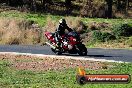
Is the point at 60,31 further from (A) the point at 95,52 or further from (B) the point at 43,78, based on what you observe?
(B) the point at 43,78

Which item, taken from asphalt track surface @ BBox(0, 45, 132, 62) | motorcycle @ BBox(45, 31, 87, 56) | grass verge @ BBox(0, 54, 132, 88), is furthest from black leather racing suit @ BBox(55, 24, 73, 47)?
grass verge @ BBox(0, 54, 132, 88)

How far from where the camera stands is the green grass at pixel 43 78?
47.3 ft

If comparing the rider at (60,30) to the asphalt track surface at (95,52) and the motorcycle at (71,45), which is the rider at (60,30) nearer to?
the motorcycle at (71,45)

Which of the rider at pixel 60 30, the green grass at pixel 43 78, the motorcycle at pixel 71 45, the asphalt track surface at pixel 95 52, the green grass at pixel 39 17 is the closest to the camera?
the green grass at pixel 43 78

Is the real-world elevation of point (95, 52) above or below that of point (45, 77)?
below

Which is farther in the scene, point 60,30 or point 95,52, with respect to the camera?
point 95,52

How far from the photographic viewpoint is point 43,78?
1606cm

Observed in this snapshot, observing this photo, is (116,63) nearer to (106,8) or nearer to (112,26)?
(112,26)

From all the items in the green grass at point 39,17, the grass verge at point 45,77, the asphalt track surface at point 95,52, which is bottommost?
the green grass at point 39,17

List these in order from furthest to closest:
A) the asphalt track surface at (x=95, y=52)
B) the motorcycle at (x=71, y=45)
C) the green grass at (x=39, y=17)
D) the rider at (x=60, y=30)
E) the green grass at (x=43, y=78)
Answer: the green grass at (x=39, y=17) → the motorcycle at (x=71, y=45) → the rider at (x=60, y=30) → the asphalt track surface at (x=95, y=52) → the green grass at (x=43, y=78)

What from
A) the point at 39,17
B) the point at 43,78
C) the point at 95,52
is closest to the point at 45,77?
the point at 43,78

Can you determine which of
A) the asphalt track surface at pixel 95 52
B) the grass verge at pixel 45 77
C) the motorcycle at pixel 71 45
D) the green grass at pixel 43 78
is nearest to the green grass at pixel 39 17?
the asphalt track surface at pixel 95 52

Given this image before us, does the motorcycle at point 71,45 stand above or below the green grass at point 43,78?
below

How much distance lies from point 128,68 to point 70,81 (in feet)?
13.6
